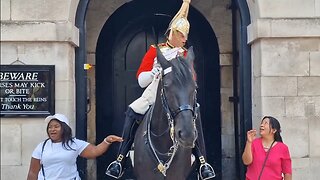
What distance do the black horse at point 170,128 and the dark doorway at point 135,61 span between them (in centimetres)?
348

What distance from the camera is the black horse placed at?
4.47 meters

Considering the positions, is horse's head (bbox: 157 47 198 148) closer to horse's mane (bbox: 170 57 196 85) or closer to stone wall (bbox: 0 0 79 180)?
horse's mane (bbox: 170 57 196 85)

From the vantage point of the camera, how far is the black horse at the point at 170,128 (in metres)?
4.47

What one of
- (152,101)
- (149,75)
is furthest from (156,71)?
(152,101)

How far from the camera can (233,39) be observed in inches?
344

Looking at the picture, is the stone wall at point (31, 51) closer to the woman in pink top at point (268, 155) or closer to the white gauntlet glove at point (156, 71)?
the white gauntlet glove at point (156, 71)

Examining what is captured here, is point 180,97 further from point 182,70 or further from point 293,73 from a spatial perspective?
point 293,73

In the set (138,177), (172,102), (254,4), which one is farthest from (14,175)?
(254,4)

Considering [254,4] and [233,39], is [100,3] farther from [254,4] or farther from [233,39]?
[254,4]

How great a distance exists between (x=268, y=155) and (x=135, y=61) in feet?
13.1

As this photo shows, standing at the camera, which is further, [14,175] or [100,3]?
[100,3]

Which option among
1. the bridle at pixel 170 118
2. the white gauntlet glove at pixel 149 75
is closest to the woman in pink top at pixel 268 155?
the bridle at pixel 170 118

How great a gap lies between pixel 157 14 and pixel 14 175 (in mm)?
3986

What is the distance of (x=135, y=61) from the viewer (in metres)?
9.23
